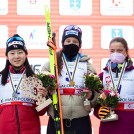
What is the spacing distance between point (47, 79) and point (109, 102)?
0.62 m

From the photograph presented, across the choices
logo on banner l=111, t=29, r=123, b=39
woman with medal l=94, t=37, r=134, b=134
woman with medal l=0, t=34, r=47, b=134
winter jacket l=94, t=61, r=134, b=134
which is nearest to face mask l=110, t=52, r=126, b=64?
woman with medal l=94, t=37, r=134, b=134

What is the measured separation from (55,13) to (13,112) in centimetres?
225

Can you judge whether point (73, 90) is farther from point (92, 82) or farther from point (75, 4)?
point (75, 4)

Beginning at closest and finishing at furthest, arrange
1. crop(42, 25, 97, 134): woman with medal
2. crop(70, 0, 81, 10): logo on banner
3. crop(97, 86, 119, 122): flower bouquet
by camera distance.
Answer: crop(97, 86, 119, 122): flower bouquet → crop(42, 25, 97, 134): woman with medal → crop(70, 0, 81, 10): logo on banner

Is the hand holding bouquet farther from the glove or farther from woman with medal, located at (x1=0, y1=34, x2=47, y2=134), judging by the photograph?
woman with medal, located at (x1=0, y1=34, x2=47, y2=134)

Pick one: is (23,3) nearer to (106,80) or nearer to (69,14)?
(69,14)

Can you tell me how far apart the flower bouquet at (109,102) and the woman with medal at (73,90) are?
0.44 feet

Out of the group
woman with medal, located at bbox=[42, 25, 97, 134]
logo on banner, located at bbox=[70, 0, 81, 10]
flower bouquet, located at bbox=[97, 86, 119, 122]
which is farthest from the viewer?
logo on banner, located at bbox=[70, 0, 81, 10]

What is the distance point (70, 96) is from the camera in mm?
2566

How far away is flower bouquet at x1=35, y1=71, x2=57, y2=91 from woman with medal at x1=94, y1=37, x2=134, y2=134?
0.52 metres

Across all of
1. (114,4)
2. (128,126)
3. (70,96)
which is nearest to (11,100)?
(70,96)

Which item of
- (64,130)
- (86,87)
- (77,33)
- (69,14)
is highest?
(69,14)

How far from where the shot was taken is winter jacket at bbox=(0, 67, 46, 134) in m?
2.39

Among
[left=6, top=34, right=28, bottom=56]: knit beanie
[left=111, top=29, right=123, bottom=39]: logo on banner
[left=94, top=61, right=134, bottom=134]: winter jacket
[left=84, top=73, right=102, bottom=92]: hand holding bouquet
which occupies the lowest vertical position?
[left=94, top=61, right=134, bottom=134]: winter jacket
